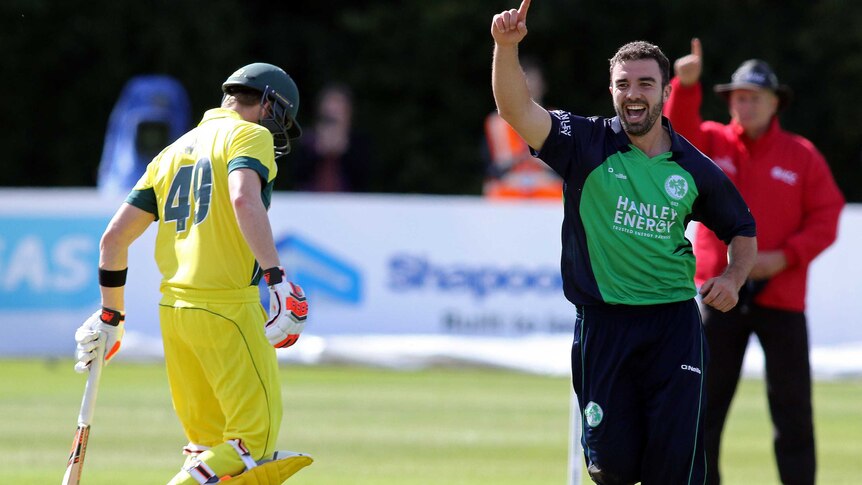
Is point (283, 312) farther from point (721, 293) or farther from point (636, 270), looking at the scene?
point (721, 293)

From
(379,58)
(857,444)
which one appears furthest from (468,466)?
(379,58)

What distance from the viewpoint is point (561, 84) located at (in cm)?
2542

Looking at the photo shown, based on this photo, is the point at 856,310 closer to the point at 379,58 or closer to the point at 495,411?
the point at 495,411

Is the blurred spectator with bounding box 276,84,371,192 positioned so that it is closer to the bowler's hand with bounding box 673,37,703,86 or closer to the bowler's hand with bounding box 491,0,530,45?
the bowler's hand with bounding box 673,37,703,86

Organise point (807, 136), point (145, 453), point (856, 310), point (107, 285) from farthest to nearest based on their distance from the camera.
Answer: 1. point (807, 136)
2. point (856, 310)
3. point (145, 453)
4. point (107, 285)

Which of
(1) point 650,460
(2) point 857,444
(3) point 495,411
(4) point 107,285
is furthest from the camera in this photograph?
(3) point 495,411

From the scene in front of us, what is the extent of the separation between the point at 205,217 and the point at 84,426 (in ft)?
3.66

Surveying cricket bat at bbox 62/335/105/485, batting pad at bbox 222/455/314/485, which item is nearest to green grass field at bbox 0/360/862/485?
cricket bat at bbox 62/335/105/485

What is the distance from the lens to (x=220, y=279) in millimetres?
6555

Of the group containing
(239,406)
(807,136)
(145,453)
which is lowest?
(145,453)

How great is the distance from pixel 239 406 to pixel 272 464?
0.29 metres

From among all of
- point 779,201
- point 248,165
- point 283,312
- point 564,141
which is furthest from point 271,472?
point 779,201

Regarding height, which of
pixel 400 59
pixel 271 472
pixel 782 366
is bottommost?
pixel 271 472

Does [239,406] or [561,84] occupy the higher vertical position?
[561,84]
